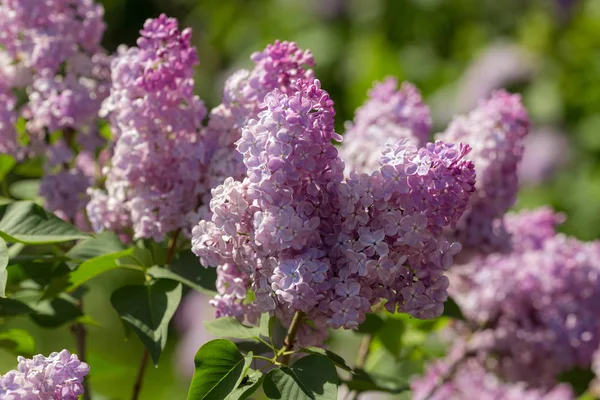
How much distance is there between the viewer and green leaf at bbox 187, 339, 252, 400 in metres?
0.85

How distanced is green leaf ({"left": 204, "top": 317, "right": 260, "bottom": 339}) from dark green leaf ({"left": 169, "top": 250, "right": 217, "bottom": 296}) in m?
0.06

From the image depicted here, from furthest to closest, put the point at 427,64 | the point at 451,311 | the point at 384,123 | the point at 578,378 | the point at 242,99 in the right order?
the point at 427,64 → the point at 578,378 → the point at 384,123 → the point at 451,311 → the point at 242,99

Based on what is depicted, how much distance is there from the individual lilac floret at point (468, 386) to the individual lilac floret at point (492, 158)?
0.25 m

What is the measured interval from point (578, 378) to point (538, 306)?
0.93 ft

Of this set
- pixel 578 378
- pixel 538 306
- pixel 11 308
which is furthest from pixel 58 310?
pixel 578 378

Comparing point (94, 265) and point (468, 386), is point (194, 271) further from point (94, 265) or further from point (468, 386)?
point (468, 386)

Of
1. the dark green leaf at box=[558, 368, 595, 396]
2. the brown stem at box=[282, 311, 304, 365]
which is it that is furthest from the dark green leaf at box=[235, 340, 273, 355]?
the dark green leaf at box=[558, 368, 595, 396]

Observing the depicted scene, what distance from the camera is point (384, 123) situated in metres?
1.27

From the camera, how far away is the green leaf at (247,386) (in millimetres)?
838

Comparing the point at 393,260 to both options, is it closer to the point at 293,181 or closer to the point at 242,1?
the point at 293,181

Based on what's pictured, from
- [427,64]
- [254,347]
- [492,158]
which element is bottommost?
[254,347]

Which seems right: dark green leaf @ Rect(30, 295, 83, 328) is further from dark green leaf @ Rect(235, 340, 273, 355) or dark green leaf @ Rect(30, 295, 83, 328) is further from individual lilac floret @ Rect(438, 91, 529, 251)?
individual lilac floret @ Rect(438, 91, 529, 251)

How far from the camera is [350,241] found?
2.78 ft

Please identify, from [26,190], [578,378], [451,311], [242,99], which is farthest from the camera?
[578,378]
